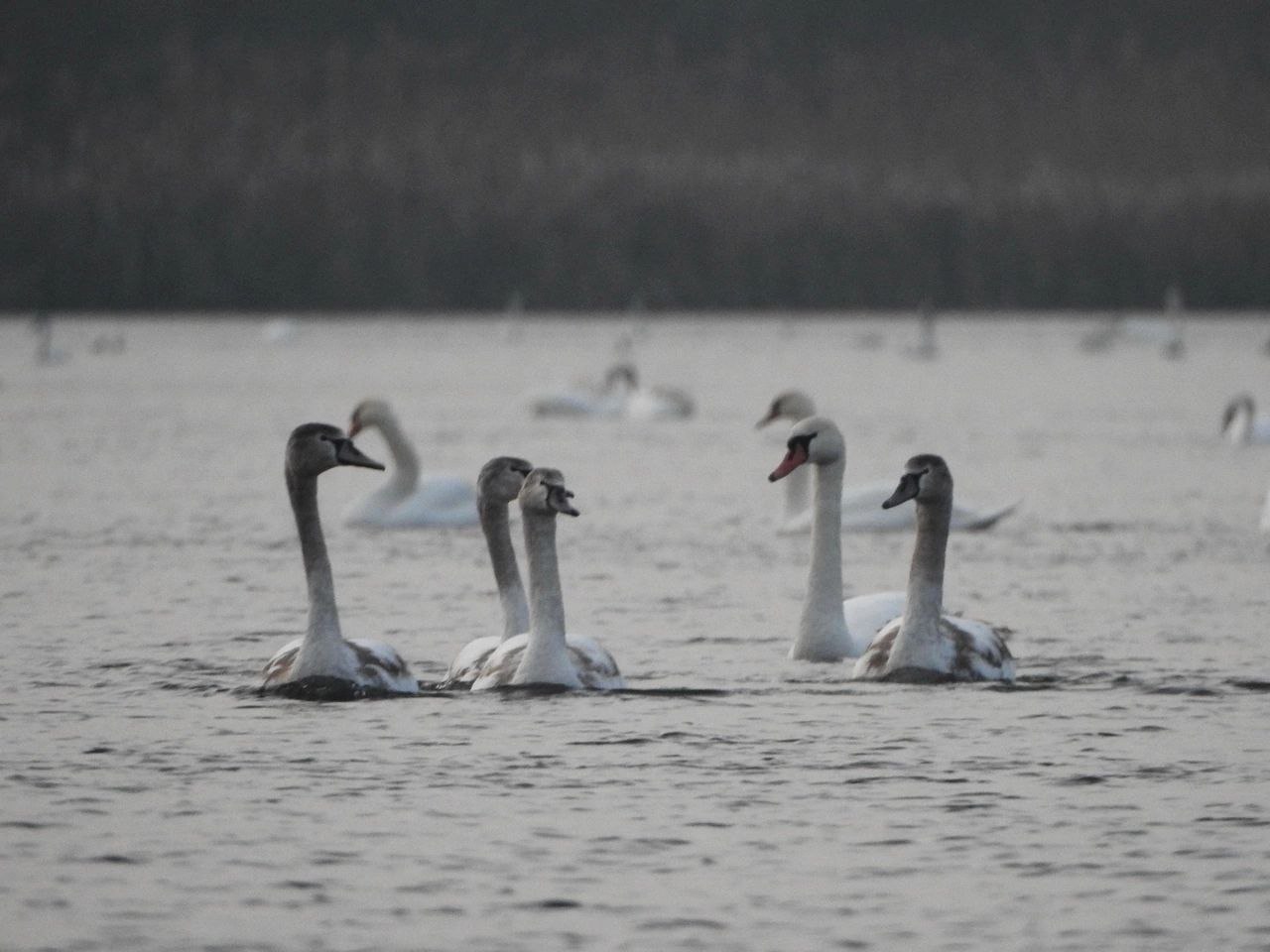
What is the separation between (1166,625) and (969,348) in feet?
250

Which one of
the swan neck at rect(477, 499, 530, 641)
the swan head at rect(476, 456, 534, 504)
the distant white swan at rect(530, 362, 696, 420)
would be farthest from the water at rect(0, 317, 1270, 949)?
the distant white swan at rect(530, 362, 696, 420)

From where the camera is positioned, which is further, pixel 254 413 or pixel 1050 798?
pixel 254 413

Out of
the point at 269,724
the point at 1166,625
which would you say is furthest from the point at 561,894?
the point at 1166,625

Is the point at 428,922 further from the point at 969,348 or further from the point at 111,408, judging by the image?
the point at 969,348

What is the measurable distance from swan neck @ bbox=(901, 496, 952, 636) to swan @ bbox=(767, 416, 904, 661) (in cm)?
87

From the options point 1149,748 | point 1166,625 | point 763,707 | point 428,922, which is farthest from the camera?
point 1166,625

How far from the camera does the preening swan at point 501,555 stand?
13430 mm

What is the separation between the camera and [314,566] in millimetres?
12648

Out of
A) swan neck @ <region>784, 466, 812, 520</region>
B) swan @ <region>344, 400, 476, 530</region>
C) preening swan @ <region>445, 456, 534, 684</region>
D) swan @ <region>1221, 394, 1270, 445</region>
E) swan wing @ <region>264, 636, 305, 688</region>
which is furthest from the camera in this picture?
swan @ <region>1221, 394, 1270, 445</region>

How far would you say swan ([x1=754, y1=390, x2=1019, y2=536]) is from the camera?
20.9 meters

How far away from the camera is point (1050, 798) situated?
10805 mm

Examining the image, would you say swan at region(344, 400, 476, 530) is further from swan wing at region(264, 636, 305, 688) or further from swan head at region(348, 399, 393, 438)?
swan wing at region(264, 636, 305, 688)

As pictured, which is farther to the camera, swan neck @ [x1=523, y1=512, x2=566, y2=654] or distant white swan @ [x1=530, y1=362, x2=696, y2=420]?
distant white swan @ [x1=530, y1=362, x2=696, y2=420]

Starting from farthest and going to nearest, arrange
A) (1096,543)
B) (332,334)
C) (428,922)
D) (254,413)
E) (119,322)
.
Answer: (119,322)
(332,334)
(254,413)
(1096,543)
(428,922)
